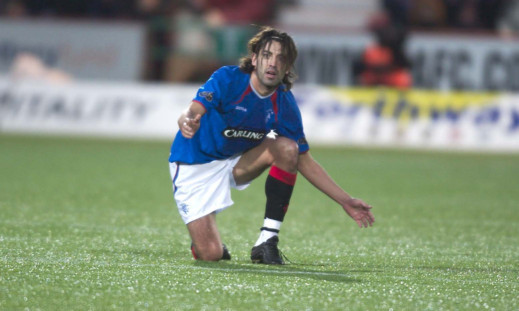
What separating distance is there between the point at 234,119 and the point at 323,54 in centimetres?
1373

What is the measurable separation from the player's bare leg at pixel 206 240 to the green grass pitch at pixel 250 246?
11cm

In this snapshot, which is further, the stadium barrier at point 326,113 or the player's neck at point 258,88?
the stadium barrier at point 326,113

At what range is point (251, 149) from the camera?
18.5 ft

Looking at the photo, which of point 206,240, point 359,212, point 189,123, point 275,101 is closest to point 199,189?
point 206,240

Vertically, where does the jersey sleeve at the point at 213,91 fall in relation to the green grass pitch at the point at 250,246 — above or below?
above

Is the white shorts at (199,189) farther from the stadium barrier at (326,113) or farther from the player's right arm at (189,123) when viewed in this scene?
the stadium barrier at (326,113)

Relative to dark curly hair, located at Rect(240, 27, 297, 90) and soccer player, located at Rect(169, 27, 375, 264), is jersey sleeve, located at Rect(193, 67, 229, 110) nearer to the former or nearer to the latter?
soccer player, located at Rect(169, 27, 375, 264)

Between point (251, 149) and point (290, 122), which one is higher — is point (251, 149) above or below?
below

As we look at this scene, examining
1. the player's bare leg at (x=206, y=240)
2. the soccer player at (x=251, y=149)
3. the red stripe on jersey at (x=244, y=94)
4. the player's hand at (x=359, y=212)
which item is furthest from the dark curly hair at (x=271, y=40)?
the player's bare leg at (x=206, y=240)

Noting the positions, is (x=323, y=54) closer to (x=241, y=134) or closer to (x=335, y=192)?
(x=241, y=134)

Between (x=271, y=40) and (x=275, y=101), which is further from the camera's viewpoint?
(x=275, y=101)

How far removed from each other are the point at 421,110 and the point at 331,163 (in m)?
3.93

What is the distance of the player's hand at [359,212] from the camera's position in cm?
507

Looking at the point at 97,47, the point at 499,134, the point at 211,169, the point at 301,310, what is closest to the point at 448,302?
the point at 301,310
